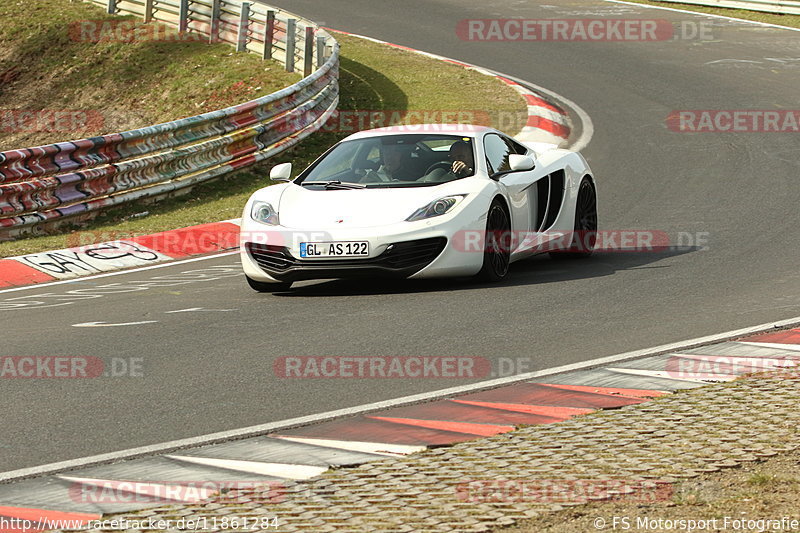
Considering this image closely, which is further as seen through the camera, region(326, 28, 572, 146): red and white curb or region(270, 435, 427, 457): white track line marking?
region(326, 28, 572, 146): red and white curb

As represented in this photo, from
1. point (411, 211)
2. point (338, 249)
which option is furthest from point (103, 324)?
point (411, 211)

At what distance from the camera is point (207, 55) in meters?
23.7

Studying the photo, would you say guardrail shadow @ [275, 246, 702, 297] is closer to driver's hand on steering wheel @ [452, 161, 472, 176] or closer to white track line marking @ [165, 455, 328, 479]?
driver's hand on steering wheel @ [452, 161, 472, 176]

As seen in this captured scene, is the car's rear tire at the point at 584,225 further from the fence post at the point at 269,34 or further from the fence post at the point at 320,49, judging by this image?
the fence post at the point at 269,34

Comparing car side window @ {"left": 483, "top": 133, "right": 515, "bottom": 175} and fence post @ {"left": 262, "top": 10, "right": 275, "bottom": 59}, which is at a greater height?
fence post @ {"left": 262, "top": 10, "right": 275, "bottom": 59}

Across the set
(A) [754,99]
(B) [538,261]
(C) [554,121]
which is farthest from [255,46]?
(B) [538,261]

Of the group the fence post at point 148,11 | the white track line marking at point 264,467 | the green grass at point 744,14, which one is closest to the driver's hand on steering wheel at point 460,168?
the white track line marking at point 264,467

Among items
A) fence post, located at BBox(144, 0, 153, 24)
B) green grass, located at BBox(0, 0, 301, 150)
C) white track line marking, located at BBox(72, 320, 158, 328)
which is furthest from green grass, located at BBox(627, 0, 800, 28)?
white track line marking, located at BBox(72, 320, 158, 328)

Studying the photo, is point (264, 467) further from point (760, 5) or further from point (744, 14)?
point (760, 5)

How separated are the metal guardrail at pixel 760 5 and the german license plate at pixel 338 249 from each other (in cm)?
2179

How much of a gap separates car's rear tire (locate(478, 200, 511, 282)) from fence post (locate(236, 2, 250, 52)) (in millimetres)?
14193

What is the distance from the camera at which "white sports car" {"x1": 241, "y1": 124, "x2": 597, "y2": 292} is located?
31.8ft

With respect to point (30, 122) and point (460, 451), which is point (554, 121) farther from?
point (460, 451)

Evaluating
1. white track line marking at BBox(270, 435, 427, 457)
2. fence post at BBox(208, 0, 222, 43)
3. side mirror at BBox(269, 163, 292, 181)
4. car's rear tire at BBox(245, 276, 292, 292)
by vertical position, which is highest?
fence post at BBox(208, 0, 222, 43)
